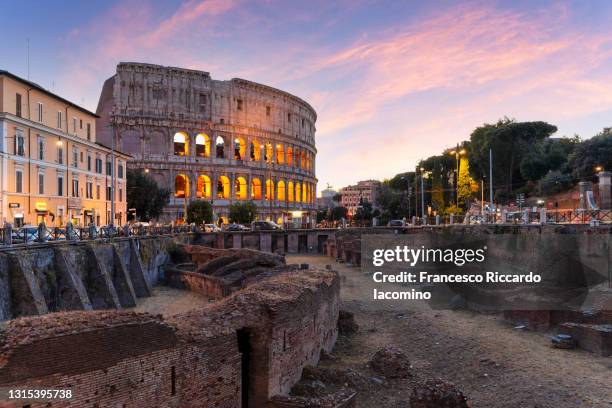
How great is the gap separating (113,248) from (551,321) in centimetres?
2223

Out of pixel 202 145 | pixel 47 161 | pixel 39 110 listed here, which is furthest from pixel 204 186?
pixel 39 110

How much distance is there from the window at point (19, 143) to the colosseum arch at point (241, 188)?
160 ft

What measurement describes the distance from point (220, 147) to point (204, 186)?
791 centimetres

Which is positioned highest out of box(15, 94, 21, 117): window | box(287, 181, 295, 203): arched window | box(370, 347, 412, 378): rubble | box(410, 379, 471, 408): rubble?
box(15, 94, 21, 117): window

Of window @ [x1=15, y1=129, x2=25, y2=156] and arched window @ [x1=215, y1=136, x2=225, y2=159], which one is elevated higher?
arched window @ [x1=215, y1=136, x2=225, y2=159]

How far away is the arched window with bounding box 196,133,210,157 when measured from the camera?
80000mm

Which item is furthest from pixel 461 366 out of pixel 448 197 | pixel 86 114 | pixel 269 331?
pixel 448 197

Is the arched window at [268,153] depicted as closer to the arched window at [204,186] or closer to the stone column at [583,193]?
the arched window at [204,186]

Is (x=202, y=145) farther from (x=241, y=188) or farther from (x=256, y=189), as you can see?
(x=256, y=189)

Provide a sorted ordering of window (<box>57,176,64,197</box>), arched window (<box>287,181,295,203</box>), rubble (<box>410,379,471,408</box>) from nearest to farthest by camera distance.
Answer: rubble (<box>410,379,471,408</box>) → window (<box>57,176,64,197</box>) → arched window (<box>287,181,295,203</box>)

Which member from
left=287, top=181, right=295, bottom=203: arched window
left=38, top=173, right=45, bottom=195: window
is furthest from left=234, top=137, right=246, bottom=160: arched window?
left=38, top=173, right=45, bottom=195: window

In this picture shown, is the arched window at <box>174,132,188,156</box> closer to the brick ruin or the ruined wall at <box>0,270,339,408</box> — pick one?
the brick ruin

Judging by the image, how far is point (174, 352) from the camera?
28.4ft

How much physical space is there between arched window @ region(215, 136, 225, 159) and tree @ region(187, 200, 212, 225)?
17.7 m
